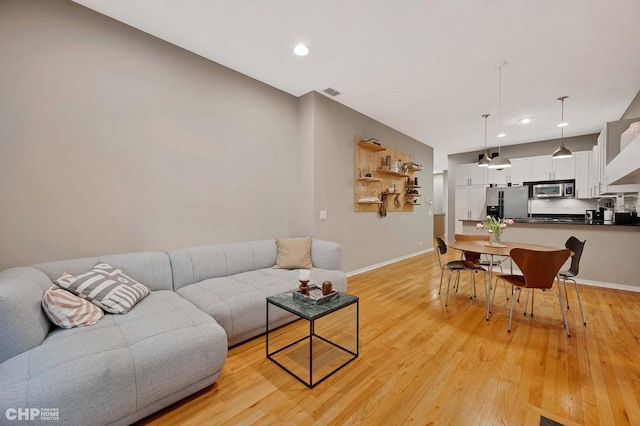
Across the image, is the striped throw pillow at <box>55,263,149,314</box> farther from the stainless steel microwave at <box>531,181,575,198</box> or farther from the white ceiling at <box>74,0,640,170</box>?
the stainless steel microwave at <box>531,181,575,198</box>

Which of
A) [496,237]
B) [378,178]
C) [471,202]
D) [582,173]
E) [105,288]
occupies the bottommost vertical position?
[105,288]

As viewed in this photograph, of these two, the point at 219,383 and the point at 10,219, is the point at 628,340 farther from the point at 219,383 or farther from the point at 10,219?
the point at 10,219

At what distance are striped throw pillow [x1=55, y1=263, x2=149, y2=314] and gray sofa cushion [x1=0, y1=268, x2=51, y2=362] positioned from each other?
0.70 ft

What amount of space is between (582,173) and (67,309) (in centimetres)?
847

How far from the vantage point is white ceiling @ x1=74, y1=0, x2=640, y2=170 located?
2.27 m

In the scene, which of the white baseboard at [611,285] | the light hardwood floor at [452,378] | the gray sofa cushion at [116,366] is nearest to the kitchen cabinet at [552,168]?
the white baseboard at [611,285]

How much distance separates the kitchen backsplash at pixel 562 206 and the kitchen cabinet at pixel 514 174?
2.23 ft

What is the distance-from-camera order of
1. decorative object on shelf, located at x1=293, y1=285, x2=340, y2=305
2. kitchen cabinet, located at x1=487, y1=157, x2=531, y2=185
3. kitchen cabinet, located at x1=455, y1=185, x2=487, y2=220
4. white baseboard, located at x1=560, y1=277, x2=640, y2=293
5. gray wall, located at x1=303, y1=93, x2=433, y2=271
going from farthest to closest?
kitchen cabinet, located at x1=455, y1=185, x2=487, y2=220, kitchen cabinet, located at x1=487, y1=157, x2=531, y2=185, gray wall, located at x1=303, y1=93, x2=433, y2=271, white baseboard, located at x1=560, y1=277, x2=640, y2=293, decorative object on shelf, located at x1=293, y1=285, x2=340, y2=305

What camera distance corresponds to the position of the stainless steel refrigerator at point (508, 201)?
6.21 metres

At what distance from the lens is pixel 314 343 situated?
7.61 feet

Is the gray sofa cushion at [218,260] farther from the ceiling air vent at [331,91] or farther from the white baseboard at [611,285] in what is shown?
the white baseboard at [611,285]

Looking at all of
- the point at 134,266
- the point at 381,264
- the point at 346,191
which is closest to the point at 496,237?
the point at 346,191

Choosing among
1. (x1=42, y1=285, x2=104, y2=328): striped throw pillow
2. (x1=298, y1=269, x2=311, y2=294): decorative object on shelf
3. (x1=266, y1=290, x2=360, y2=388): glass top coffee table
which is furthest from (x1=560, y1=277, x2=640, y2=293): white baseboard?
(x1=42, y1=285, x2=104, y2=328): striped throw pillow

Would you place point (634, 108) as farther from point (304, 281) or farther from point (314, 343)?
point (314, 343)
